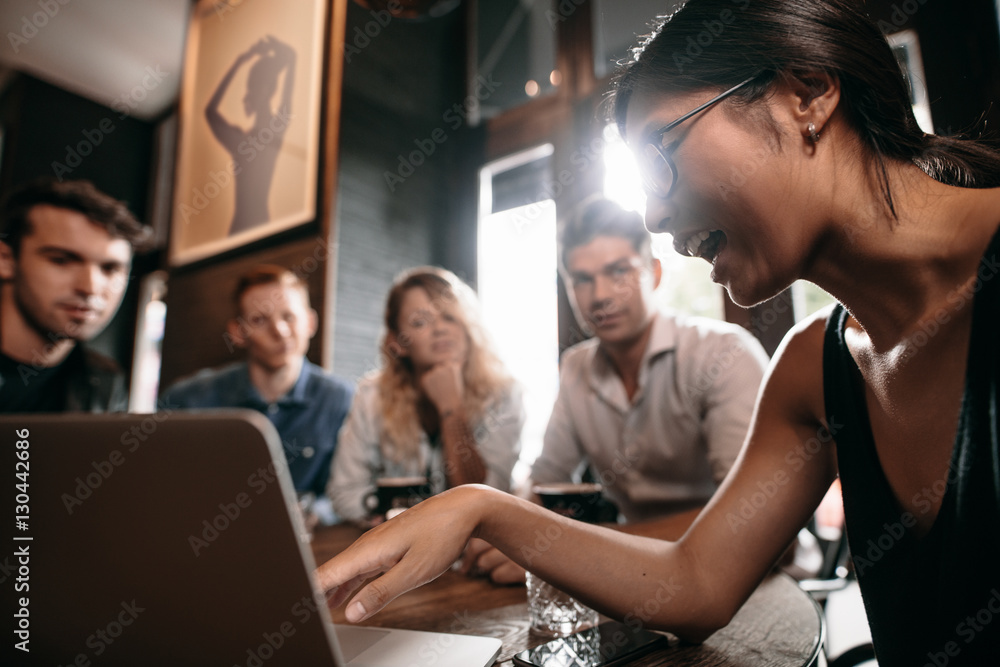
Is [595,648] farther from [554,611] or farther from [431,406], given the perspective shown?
[431,406]

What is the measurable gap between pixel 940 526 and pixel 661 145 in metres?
0.55

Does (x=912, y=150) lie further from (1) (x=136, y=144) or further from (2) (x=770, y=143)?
(1) (x=136, y=144)

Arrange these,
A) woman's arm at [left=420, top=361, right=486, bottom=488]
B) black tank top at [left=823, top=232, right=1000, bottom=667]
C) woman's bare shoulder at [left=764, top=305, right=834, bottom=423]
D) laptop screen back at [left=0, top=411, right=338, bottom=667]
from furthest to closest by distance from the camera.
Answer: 1. woman's arm at [left=420, top=361, right=486, bottom=488]
2. woman's bare shoulder at [left=764, top=305, right=834, bottom=423]
3. black tank top at [left=823, top=232, right=1000, bottom=667]
4. laptop screen back at [left=0, top=411, right=338, bottom=667]

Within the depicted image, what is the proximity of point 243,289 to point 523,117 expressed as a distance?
1.76 metres

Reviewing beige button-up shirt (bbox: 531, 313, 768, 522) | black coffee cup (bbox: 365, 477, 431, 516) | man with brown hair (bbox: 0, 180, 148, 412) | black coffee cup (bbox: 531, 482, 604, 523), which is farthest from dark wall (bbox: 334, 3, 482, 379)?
black coffee cup (bbox: 531, 482, 604, 523)

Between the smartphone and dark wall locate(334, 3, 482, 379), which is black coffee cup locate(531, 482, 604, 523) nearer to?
the smartphone

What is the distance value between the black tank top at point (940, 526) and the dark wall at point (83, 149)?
562 centimetres

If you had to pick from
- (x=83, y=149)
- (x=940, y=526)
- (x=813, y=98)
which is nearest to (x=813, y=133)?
(x=813, y=98)

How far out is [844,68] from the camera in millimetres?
711

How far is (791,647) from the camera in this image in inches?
27.3

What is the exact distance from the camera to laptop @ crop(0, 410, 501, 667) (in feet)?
1.32

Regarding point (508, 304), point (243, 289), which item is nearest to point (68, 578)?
point (243, 289)

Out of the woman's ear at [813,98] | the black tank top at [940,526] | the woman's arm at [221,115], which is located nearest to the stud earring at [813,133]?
the woman's ear at [813,98]

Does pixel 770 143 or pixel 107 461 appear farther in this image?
pixel 770 143
